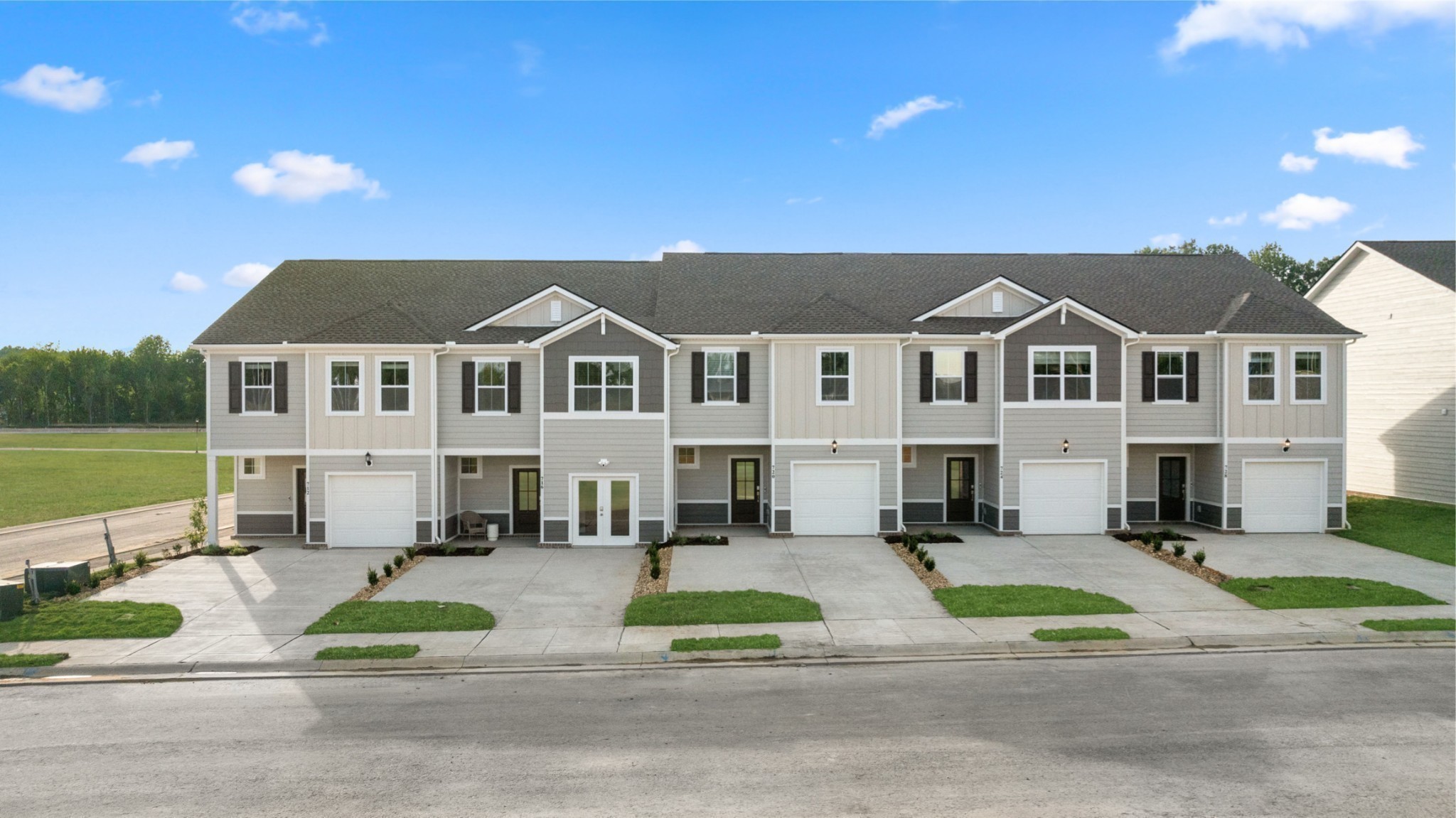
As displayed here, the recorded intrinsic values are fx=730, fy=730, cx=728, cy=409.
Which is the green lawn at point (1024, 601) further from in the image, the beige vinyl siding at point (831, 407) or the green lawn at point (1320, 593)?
the beige vinyl siding at point (831, 407)

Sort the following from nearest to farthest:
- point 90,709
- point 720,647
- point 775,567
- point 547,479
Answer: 1. point 90,709
2. point 720,647
3. point 775,567
4. point 547,479

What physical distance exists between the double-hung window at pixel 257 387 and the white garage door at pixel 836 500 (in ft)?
47.1

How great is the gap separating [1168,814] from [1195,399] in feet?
55.4

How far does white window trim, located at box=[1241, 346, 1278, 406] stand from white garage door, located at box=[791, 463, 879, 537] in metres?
10.6

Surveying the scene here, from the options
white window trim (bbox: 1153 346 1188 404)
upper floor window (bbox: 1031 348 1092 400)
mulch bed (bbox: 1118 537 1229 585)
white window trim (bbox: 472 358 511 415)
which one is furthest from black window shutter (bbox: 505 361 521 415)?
white window trim (bbox: 1153 346 1188 404)

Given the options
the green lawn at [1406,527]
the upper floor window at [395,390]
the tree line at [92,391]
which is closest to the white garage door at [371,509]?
the upper floor window at [395,390]

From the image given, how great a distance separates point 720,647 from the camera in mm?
11422

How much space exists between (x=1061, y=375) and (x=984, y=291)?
3.17 metres

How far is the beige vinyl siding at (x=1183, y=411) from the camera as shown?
20.4 meters

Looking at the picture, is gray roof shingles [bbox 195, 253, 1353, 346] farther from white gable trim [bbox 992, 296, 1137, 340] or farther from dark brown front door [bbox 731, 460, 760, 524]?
dark brown front door [bbox 731, 460, 760, 524]

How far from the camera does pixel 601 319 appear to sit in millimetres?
19172

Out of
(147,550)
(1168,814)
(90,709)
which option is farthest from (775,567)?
(147,550)

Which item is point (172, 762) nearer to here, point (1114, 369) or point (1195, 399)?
point (1114, 369)

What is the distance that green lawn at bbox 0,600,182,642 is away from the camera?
12219 mm
